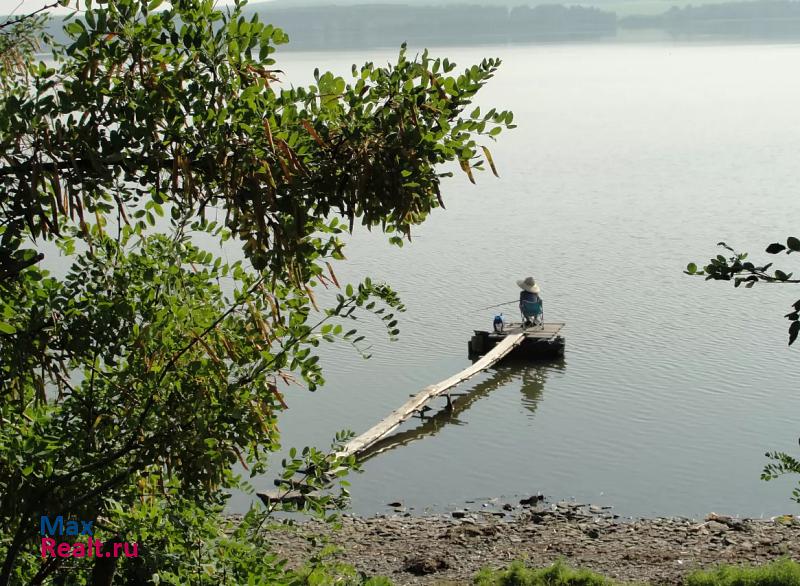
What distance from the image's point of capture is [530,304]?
23.1 m

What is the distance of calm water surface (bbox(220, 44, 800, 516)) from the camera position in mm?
16688

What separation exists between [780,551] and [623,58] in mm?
133188

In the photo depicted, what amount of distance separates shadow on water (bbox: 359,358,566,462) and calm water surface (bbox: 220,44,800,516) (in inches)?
2.2

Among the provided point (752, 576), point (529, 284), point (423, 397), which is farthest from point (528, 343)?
point (752, 576)

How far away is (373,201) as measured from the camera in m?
3.46

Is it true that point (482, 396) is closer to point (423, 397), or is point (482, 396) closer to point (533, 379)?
point (533, 379)

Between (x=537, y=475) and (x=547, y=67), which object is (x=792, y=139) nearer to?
(x=537, y=475)

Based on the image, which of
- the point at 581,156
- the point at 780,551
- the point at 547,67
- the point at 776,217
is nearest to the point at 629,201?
the point at 776,217

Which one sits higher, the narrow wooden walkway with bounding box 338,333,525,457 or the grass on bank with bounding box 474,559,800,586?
the grass on bank with bounding box 474,559,800,586

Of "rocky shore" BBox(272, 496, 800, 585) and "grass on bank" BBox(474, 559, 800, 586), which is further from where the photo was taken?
"rocky shore" BBox(272, 496, 800, 585)

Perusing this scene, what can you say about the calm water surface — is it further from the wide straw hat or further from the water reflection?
the wide straw hat

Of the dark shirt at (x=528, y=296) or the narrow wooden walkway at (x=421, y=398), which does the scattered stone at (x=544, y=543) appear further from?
A: the dark shirt at (x=528, y=296)

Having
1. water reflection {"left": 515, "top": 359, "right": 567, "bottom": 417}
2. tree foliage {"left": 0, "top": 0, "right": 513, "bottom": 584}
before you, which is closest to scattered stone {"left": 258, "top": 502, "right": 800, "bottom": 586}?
water reflection {"left": 515, "top": 359, "right": 567, "bottom": 417}

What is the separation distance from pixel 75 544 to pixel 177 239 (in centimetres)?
113
